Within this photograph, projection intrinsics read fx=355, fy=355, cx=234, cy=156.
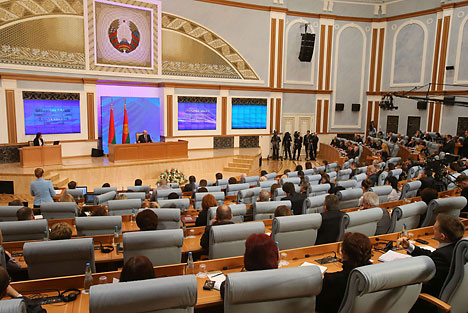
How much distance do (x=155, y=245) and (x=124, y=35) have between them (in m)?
11.9

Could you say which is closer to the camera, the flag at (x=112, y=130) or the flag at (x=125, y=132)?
the flag at (x=112, y=130)

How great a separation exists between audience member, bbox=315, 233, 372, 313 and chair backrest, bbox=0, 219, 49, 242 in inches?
120

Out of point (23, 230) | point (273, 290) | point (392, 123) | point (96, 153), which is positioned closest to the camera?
point (273, 290)

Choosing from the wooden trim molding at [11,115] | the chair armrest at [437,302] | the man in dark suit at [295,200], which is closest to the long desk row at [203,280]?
the chair armrest at [437,302]

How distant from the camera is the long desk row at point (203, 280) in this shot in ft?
8.39

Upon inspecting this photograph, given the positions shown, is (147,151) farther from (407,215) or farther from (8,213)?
(407,215)

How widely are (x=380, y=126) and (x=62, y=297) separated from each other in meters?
18.9

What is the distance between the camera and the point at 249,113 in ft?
54.1

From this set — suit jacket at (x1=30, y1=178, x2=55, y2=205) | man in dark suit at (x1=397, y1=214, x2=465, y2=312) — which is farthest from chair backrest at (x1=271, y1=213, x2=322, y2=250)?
suit jacket at (x1=30, y1=178, x2=55, y2=205)

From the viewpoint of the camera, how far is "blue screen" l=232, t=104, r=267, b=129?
1619cm

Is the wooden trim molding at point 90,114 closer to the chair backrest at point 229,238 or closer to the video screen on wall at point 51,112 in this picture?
the video screen on wall at point 51,112

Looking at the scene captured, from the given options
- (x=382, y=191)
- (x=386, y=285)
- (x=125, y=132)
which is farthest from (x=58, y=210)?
(x=125, y=132)

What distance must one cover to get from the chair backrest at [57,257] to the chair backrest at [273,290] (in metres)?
1.55

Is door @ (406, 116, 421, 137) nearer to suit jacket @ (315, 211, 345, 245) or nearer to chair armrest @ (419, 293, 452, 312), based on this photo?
suit jacket @ (315, 211, 345, 245)
